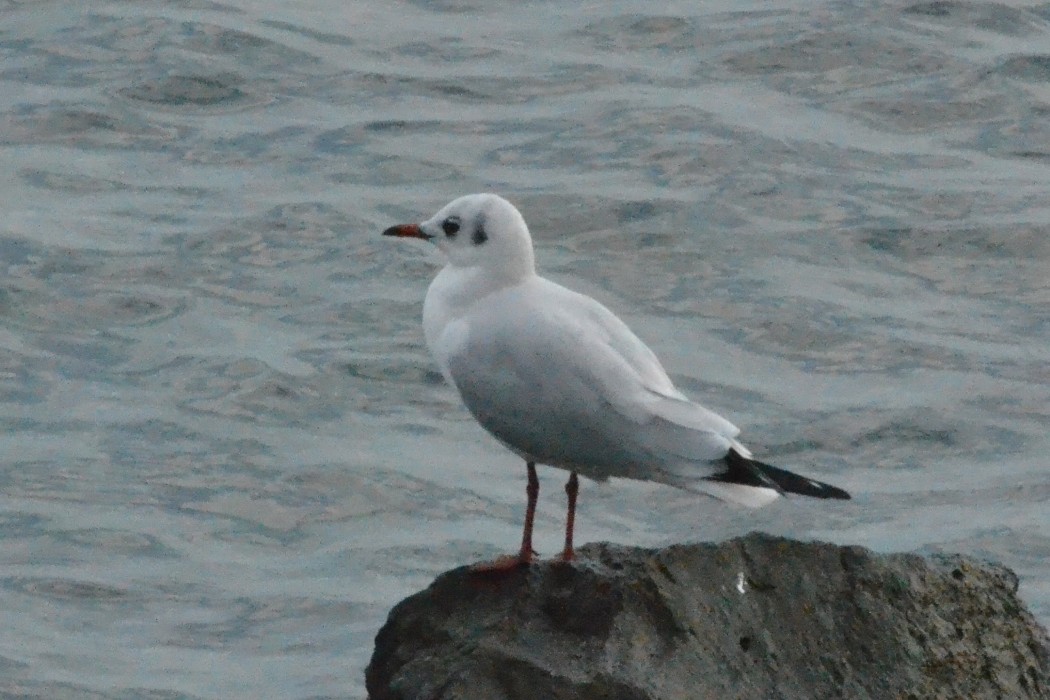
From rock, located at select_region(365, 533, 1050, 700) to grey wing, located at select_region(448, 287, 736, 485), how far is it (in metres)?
0.27

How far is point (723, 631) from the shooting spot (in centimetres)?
505

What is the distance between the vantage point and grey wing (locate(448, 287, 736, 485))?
17.4 ft

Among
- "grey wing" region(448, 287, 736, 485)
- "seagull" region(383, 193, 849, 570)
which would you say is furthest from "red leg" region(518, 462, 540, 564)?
"grey wing" region(448, 287, 736, 485)

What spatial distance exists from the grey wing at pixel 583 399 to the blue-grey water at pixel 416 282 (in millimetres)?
2009

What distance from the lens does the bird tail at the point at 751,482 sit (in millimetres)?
5117

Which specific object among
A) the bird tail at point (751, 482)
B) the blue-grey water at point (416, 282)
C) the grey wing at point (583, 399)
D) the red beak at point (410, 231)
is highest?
the red beak at point (410, 231)

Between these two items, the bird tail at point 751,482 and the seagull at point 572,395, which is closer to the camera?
the bird tail at point 751,482

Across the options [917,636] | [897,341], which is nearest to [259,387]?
[897,341]

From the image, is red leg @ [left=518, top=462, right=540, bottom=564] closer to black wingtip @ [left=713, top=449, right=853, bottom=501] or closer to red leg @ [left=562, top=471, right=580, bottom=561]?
red leg @ [left=562, top=471, right=580, bottom=561]

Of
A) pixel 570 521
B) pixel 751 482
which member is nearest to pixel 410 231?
pixel 570 521

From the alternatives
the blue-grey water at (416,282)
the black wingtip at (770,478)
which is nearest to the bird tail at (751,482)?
the black wingtip at (770,478)

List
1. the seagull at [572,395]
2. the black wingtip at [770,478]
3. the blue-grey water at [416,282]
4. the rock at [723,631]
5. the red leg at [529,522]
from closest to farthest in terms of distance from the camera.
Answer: the rock at [723,631] → the black wingtip at [770,478] → the seagull at [572,395] → the red leg at [529,522] → the blue-grey water at [416,282]

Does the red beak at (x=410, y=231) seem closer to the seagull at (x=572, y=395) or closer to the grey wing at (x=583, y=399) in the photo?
the seagull at (x=572, y=395)

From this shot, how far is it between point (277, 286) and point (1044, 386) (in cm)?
422
